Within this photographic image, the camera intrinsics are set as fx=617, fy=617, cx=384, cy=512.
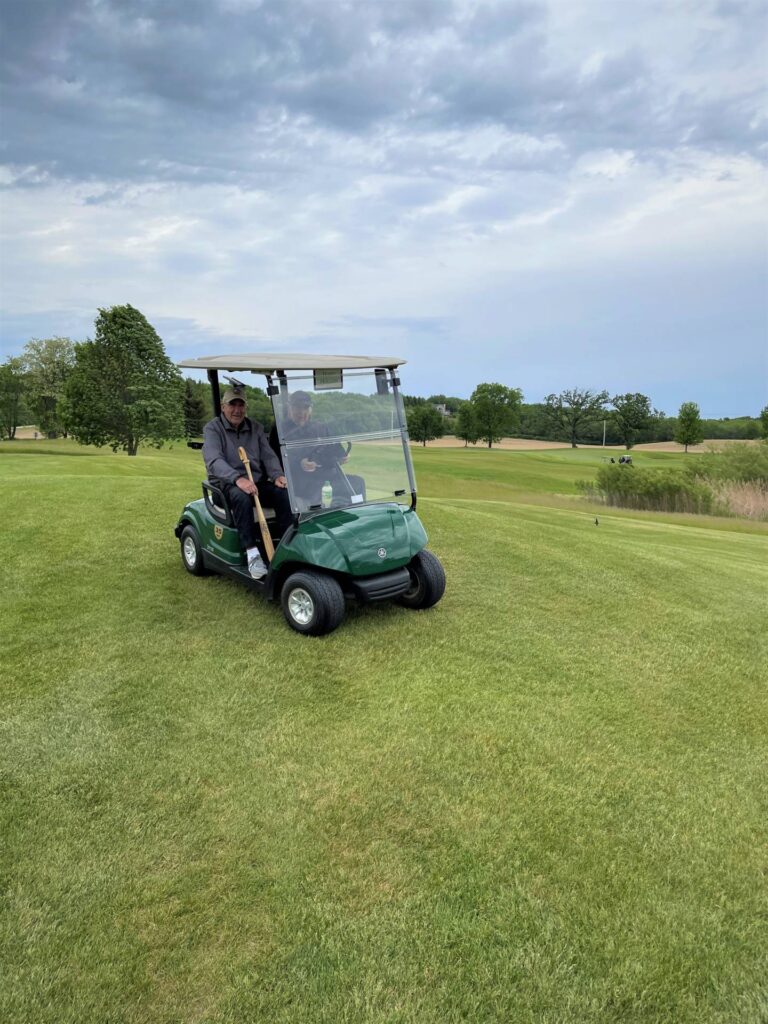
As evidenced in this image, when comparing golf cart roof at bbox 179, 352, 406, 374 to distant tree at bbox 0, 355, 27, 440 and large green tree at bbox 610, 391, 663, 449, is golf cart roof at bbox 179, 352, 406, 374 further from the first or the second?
large green tree at bbox 610, 391, 663, 449

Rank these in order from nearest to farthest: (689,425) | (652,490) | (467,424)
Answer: (652,490), (689,425), (467,424)

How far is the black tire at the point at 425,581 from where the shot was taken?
5.44 m

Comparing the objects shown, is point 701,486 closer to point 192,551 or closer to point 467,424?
point 192,551

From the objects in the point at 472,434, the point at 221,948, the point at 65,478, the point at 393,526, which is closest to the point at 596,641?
the point at 393,526

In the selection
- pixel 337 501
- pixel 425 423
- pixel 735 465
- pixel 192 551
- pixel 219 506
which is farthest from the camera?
pixel 425 423

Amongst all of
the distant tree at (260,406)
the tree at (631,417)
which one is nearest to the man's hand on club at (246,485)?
the distant tree at (260,406)

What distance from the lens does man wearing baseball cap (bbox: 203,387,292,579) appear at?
5.27 m

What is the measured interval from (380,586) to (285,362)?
1.98 m

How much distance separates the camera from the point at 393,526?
506cm

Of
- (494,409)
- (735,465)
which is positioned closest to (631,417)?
(494,409)

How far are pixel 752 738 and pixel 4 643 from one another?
546cm

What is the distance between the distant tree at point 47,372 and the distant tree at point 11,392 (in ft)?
3.17

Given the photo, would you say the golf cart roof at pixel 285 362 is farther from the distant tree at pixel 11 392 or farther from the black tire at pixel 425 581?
the distant tree at pixel 11 392

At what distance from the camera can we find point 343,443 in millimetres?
5301
